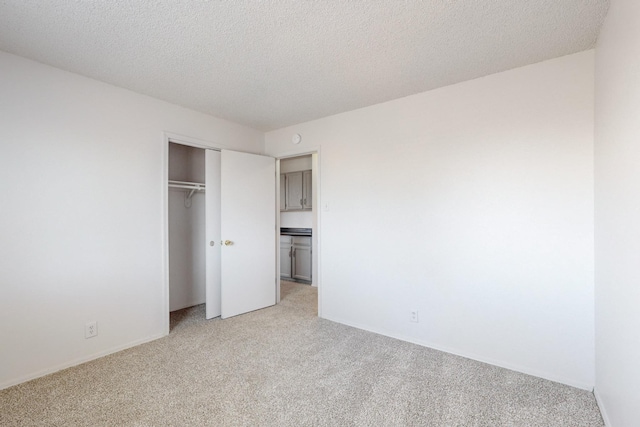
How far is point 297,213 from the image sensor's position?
5.46 metres

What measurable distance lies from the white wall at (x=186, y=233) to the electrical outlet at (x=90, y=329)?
4.01 ft

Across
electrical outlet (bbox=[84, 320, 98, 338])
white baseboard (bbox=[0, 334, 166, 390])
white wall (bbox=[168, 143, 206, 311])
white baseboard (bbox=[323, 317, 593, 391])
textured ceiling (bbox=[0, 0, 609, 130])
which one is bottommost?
white baseboard (bbox=[323, 317, 593, 391])

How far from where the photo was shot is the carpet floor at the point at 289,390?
5.74 feet

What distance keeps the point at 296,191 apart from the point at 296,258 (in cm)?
122

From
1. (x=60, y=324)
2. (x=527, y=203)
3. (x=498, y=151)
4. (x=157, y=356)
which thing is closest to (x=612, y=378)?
(x=527, y=203)

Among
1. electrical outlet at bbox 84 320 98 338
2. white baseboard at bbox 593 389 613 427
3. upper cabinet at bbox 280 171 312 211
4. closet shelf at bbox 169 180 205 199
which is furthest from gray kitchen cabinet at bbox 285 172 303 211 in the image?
white baseboard at bbox 593 389 613 427

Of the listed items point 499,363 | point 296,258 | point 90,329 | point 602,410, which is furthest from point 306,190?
point 602,410

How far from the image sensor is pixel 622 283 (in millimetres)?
1449

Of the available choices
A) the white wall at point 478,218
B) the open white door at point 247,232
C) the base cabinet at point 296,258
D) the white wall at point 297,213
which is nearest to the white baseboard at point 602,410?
the white wall at point 478,218

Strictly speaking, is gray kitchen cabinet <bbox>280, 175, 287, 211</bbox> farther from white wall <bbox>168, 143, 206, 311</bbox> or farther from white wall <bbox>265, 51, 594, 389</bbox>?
white wall <bbox>265, 51, 594, 389</bbox>

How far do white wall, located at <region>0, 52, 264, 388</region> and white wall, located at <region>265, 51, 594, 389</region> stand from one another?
194 centimetres

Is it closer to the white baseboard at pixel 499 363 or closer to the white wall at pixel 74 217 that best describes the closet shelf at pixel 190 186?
the white wall at pixel 74 217

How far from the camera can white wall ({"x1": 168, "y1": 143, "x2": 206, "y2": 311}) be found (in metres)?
3.78

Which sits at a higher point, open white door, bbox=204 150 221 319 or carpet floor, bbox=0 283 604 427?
open white door, bbox=204 150 221 319
